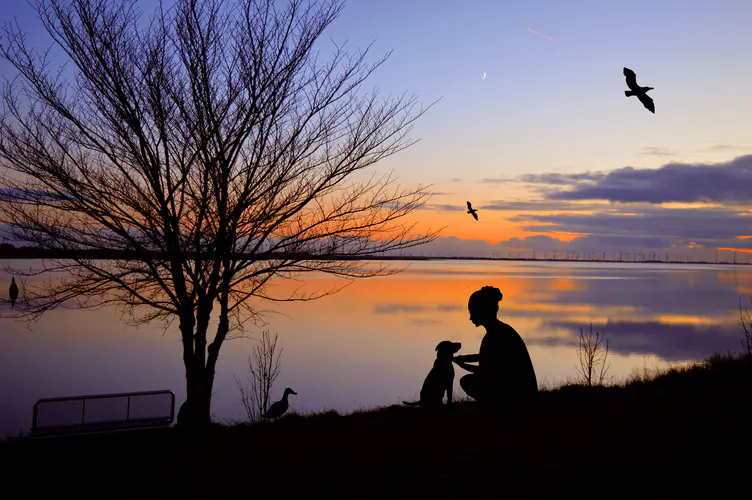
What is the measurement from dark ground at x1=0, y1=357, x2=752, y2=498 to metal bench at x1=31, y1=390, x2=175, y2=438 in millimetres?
292

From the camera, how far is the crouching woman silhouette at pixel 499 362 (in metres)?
6.47

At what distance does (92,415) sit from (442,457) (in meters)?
5.91

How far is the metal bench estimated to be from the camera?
8625mm

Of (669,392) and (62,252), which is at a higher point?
(62,252)

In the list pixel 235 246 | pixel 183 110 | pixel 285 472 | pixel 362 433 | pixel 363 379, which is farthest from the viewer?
pixel 363 379

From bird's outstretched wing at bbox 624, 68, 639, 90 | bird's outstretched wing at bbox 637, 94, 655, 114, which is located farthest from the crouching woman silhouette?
bird's outstretched wing at bbox 624, 68, 639, 90

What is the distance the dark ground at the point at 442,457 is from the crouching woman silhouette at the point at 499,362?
0.44 metres

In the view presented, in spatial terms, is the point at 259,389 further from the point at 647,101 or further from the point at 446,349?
the point at 647,101

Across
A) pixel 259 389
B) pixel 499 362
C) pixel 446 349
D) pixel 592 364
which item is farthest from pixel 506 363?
pixel 592 364

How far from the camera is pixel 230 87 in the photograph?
30.1 ft

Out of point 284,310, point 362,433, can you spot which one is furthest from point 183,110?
point 284,310

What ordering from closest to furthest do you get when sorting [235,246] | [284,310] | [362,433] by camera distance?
[362,433] < [235,246] < [284,310]

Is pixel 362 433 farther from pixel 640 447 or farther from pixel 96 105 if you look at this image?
pixel 96 105

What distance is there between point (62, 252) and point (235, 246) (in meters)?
2.76
